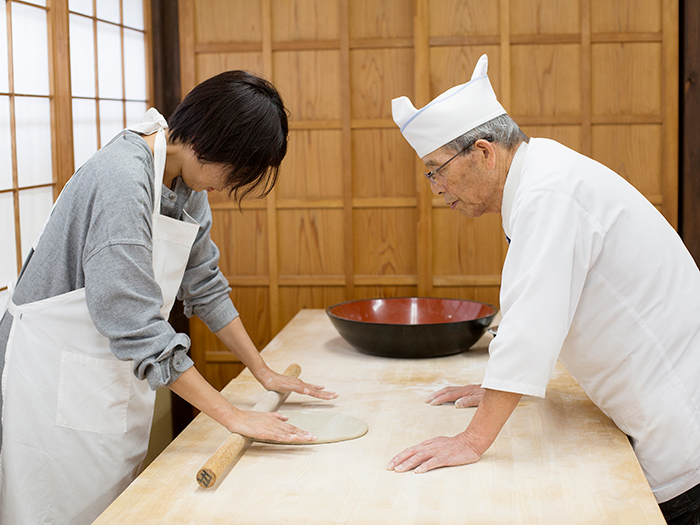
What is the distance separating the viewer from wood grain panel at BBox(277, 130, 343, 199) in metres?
2.90

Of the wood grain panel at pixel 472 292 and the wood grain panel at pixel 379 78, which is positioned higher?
the wood grain panel at pixel 379 78

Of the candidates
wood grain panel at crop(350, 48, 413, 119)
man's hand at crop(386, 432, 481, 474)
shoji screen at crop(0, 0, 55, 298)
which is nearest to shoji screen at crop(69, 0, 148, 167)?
shoji screen at crop(0, 0, 55, 298)

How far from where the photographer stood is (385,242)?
9.59 ft

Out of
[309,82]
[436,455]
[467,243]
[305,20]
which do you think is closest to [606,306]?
[436,455]

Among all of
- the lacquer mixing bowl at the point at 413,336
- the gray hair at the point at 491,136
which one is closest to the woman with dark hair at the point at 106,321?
the gray hair at the point at 491,136

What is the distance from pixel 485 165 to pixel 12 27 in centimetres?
141

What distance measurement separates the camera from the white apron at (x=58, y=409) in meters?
1.39

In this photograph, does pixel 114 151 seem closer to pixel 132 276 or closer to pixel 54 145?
pixel 132 276

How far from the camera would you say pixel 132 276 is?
1.28m

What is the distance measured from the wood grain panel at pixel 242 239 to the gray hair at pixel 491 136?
161 centimetres

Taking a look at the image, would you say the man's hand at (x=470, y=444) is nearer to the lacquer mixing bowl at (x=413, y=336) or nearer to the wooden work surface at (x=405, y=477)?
the wooden work surface at (x=405, y=477)

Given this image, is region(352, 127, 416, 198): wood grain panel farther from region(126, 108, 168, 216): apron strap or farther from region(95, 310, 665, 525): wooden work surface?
region(126, 108, 168, 216): apron strap

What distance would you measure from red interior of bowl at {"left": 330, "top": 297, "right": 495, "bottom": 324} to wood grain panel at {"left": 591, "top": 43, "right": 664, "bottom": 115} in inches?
39.8

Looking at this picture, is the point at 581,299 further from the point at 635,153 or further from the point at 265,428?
the point at 635,153
